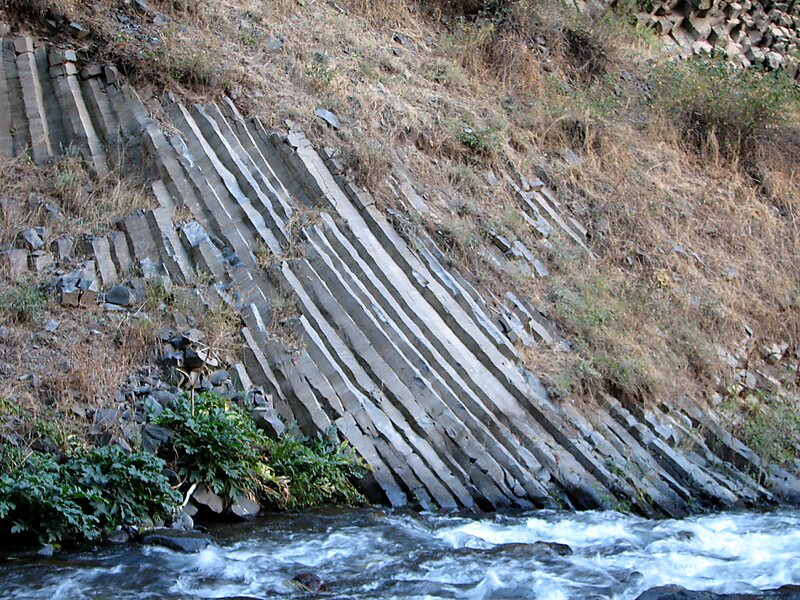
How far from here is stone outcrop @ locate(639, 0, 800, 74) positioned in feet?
49.3

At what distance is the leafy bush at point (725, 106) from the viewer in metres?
Result: 12.8

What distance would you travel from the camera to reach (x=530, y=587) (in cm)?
566

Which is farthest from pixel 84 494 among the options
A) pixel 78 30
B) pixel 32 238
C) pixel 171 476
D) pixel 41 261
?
pixel 78 30

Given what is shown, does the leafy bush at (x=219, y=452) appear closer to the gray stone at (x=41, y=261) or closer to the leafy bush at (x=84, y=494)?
the leafy bush at (x=84, y=494)

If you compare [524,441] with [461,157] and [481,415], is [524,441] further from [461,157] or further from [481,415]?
[461,157]

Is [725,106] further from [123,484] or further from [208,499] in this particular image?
[123,484]

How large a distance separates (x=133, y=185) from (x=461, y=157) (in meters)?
3.50

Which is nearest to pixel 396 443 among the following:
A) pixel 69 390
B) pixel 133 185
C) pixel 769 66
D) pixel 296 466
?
pixel 296 466

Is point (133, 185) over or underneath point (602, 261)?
over

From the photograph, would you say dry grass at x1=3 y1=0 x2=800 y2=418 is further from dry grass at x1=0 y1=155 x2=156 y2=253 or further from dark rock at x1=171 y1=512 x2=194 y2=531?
dark rock at x1=171 y1=512 x2=194 y2=531

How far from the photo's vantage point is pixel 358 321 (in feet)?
26.4

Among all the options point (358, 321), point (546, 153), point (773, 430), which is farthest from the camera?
point (546, 153)

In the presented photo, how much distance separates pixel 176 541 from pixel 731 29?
42.2 feet

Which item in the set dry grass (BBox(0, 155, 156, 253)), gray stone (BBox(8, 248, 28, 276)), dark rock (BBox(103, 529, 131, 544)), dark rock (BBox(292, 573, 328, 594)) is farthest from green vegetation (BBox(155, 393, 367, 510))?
dry grass (BBox(0, 155, 156, 253))
